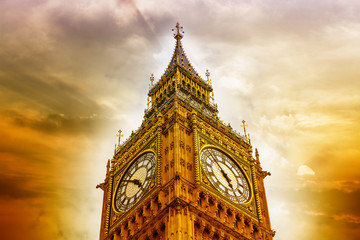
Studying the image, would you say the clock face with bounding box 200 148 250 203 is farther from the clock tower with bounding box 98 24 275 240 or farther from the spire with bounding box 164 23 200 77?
the spire with bounding box 164 23 200 77

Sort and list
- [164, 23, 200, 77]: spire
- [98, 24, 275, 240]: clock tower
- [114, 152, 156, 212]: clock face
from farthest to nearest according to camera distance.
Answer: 1. [164, 23, 200, 77]: spire
2. [114, 152, 156, 212]: clock face
3. [98, 24, 275, 240]: clock tower

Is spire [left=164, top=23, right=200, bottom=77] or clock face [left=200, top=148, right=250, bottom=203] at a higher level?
spire [left=164, top=23, right=200, bottom=77]

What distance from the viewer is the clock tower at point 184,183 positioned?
54.0 meters

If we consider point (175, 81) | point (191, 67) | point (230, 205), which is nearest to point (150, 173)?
point (230, 205)

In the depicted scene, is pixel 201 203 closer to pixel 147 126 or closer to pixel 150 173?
pixel 150 173

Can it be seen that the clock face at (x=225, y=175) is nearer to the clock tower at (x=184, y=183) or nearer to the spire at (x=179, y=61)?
the clock tower at (x=184, y=183)

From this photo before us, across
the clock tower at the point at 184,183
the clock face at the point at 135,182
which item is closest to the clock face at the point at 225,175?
the clock tower at the point at 184,183

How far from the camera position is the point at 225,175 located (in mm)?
60844

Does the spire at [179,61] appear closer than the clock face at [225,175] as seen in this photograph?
No

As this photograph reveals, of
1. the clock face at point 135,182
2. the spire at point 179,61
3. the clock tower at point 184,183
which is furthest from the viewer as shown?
the spire at point 179,61

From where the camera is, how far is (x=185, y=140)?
61000mm

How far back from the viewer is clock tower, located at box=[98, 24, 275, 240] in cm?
5400

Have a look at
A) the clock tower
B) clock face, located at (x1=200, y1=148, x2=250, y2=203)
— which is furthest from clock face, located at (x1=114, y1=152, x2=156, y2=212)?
clock face, located at (x1=200, y1=148, x2=250, y2=203)

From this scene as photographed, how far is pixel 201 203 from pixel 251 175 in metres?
10.8
